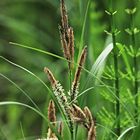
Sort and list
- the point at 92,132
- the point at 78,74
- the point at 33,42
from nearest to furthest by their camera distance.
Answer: the point at 92,132
the point at 78,74
the point at 33,42

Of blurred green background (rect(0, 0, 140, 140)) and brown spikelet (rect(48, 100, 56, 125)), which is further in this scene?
blurred green background (rect(0, 0, 140, 140))

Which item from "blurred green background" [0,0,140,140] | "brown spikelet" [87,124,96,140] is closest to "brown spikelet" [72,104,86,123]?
"brown spikelet" [87,124,96,140]

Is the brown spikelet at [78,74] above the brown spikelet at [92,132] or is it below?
above

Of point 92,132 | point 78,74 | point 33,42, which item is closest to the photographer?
point 92,132

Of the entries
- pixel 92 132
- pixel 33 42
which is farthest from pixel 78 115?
pixel 33 42

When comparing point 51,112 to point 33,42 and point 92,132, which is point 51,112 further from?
point 33,42

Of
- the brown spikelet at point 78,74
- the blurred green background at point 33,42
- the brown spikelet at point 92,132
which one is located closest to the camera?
the brown spikelet at point 92,132

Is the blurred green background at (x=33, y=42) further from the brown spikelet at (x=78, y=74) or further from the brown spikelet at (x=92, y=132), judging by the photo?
the brown spikelet at (x=92, y=132)

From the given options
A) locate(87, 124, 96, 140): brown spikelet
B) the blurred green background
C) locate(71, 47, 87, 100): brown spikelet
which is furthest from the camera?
the blurred green background

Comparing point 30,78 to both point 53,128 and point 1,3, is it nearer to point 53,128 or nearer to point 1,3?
point 1,3

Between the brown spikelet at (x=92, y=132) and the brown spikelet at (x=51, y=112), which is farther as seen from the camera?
the brown spikelet at (x=51, y=112)

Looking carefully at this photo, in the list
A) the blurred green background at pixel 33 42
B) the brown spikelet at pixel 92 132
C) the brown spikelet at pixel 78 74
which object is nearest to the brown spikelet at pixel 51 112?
the brown spikelet at pixel 78 74

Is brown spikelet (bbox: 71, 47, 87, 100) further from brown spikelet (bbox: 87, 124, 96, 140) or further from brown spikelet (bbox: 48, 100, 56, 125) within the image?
brown spikelet (bbox: 87, 124, 96, 140)
